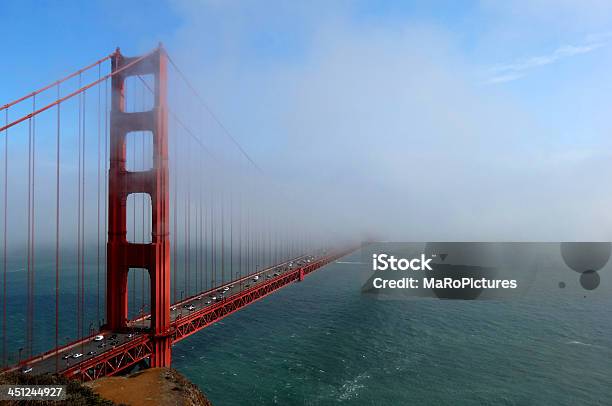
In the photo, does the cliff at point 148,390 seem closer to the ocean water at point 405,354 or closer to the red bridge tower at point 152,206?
the red bridge tower at point 152,206

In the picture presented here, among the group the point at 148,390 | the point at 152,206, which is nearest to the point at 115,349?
the point at 148,390

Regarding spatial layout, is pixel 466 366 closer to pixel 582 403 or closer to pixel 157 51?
pixel 582 403

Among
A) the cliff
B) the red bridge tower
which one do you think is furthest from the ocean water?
the red bridge tower

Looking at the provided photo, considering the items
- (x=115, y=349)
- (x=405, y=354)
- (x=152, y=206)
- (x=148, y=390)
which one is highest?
(x=152, y=206)

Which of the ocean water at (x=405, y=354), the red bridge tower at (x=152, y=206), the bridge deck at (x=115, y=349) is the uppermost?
the red bridge tower at (x=152, y=206)

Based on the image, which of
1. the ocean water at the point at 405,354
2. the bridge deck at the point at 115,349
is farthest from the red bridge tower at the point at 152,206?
the ocean water at the point at 405,354

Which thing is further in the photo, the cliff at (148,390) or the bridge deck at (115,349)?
the bridge deck at (115,349)

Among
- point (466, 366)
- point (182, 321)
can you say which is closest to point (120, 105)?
point (182, 321)

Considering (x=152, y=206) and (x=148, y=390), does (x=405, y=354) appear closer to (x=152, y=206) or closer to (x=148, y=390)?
(x=148, y=390)

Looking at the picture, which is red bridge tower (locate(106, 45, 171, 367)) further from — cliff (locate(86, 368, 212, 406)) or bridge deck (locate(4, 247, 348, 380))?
cliff (locate(86, 368, 212, 406))
